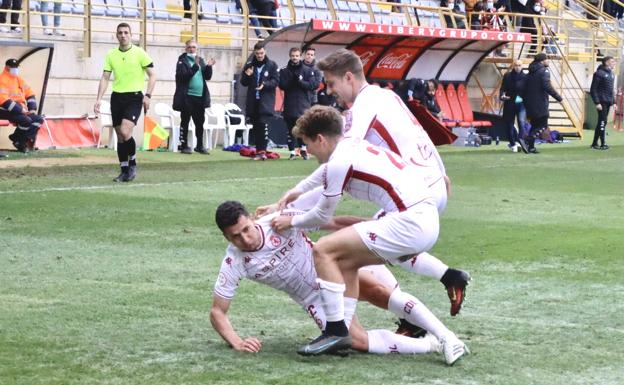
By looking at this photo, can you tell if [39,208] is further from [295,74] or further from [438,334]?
[295,74]

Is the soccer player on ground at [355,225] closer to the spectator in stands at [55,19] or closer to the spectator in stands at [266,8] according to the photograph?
the spectator in stands at [55,19]

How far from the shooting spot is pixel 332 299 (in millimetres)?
6684

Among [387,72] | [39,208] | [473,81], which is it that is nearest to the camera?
[39,208]

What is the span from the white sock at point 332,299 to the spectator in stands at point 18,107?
14.9 metres

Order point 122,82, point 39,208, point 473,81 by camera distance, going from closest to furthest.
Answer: point 39,208 < point 122,82 < point 473,81

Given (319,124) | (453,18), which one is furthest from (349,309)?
(453,18)

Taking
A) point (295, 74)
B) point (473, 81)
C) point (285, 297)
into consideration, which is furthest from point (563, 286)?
point (473, 81)

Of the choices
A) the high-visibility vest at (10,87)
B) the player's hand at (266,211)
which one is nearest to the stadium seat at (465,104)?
the high-visibility vest at (10,87)

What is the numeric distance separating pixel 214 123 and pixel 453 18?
10.8 metres

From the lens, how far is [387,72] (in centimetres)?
2927

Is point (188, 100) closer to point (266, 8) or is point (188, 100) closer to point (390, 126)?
point (266, 8)

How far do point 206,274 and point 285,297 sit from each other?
3.72 feet

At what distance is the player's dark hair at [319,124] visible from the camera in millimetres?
6762

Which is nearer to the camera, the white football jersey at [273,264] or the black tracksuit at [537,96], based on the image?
the white football jersey at [273,264]
